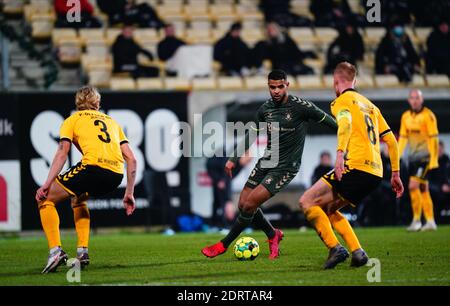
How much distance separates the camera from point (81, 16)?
22469mm

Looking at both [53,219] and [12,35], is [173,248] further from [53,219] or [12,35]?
[12,35]

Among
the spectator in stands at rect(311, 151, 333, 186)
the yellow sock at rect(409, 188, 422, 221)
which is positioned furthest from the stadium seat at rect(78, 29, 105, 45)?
the yellow sock at rect(409, 188, 422, 221)

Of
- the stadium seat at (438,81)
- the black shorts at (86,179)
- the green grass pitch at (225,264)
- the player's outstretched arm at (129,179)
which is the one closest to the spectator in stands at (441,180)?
the stadium seat at (438,81)

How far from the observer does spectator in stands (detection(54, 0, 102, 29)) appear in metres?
22.1

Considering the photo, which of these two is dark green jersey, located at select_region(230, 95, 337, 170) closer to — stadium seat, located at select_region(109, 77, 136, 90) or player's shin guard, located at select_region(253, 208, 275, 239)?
player's shin guard, located at select_region(253, 208, 275, 239)

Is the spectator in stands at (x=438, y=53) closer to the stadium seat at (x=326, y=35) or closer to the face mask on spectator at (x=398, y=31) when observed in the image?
the face mask on spectator at (x=398, y=31)

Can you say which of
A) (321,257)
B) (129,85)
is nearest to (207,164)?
(129,85)

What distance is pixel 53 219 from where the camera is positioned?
10.9 m

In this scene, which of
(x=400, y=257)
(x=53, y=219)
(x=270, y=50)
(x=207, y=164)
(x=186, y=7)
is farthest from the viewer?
(x=186, y=7)

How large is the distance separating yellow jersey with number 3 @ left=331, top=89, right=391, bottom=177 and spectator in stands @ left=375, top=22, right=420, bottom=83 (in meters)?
12.5

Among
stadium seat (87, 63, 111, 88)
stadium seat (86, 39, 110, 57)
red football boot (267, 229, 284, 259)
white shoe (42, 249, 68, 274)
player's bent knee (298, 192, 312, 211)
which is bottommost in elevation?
red football boot (267, 229, 284, 259)

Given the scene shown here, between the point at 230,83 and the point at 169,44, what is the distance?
64.0 inches

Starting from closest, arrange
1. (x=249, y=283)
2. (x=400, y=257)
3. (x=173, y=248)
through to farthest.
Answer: (x=249, y=283) → (x=400, y=257) → (x=173, y=248)
